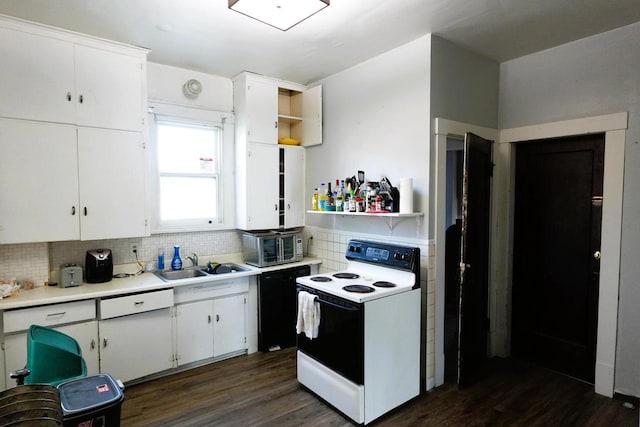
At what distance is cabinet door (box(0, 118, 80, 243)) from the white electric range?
1900mm

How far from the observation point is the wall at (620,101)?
266 centimetres

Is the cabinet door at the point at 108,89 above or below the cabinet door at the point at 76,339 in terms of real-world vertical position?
above

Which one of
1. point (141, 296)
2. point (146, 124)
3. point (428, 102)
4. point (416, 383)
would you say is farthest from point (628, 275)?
point (146, 124)

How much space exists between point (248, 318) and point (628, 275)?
319 cm

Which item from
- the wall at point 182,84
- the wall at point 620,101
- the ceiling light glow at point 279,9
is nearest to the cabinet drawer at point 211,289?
the wall at point 182,84

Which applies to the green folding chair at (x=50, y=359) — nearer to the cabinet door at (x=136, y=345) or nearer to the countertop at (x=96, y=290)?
the countertop at (x=96, y=290)

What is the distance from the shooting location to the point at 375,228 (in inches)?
129

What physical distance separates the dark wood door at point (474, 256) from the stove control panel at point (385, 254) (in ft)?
1.45

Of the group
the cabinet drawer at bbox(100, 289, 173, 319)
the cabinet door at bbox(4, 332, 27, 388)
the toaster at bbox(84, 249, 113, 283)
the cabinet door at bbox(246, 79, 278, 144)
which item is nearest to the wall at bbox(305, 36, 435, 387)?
the cabinet door at bbox(246, 79, 278, 144)

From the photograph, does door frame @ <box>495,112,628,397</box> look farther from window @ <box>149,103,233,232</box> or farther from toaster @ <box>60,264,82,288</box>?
toaster @ <box>60,264,82,288</box>

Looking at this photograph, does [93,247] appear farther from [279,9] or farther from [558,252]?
[558,252]

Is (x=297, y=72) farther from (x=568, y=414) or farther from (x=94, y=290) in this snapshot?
(x=568, y=414)

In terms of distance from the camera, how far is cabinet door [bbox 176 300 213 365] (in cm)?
317

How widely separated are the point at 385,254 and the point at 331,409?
1228 millimetres
